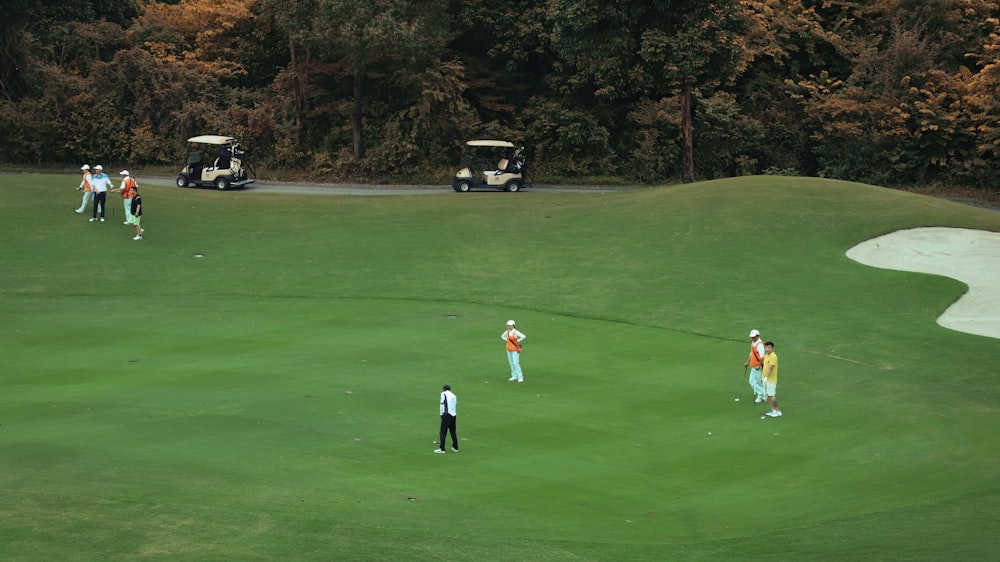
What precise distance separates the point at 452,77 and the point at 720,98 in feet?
60.4

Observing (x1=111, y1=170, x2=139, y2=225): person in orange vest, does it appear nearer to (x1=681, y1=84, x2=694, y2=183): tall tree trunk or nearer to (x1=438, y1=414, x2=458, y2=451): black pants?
(x1=438, y1=414, x2=458, y2=451): black pants

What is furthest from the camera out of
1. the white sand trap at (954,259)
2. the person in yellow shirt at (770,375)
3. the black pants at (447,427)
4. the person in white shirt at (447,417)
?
the white sand trap at (954,259)

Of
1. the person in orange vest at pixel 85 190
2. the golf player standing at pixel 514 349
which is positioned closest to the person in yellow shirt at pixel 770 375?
the golf player standing at pixel 514 349

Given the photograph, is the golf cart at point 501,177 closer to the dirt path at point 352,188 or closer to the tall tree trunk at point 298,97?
the dirt path at point 352,188

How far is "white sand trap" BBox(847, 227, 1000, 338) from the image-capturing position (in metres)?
39.1

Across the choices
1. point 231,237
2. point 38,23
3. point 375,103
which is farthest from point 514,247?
point 38,23

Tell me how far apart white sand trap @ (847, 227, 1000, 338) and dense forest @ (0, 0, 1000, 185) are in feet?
74.4

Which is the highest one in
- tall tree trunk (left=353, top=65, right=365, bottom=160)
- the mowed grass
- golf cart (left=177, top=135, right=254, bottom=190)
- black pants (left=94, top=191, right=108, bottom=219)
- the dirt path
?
tall tree trunk (left=353, top=65, right=365, bottom=160)

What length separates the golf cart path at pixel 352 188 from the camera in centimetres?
6381

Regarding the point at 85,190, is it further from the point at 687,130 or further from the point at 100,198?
the point at 687,130

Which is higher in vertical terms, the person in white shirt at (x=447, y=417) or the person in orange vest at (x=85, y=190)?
the person in orange vest at (x=85, y=190)

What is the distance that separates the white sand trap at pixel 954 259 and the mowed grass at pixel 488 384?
99 centimetres

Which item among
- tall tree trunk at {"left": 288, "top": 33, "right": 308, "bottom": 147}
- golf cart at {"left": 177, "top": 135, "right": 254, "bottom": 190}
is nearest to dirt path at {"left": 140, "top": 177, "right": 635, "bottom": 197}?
golf cart at {"left": 177, "top": 135, "right": 254, "bottom": 190}

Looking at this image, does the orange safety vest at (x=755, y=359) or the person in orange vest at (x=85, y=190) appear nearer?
the orange safety vest at (x=755, y=359)
